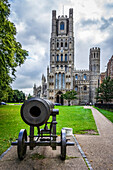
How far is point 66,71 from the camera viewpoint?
2240 inches

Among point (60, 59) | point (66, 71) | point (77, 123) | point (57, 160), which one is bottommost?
point (77, 123)

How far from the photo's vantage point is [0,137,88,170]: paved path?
3.79 m

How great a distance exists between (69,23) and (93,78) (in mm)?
26305

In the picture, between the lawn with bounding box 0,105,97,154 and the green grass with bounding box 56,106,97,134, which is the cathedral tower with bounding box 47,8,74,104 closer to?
the green grass with bounding box 56,106,97,134

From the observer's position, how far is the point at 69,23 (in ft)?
197

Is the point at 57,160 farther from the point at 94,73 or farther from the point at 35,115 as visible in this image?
the point at 94,73

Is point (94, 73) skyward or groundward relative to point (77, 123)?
skyward

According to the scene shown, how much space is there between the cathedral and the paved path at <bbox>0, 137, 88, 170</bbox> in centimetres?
4877

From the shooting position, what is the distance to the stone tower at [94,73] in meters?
60.3

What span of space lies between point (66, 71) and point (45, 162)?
2110 inches

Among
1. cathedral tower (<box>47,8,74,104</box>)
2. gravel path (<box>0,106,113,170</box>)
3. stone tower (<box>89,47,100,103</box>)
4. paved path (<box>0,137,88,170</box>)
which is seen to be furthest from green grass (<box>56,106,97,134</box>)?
stone tower (<box>89,47,100,103</box>)

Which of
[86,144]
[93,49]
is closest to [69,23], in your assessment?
[93,49]

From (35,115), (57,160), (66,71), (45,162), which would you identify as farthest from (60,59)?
(45,162)

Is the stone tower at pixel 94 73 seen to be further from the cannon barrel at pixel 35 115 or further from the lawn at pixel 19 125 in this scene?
the cannon barrel at pixel 35 115
